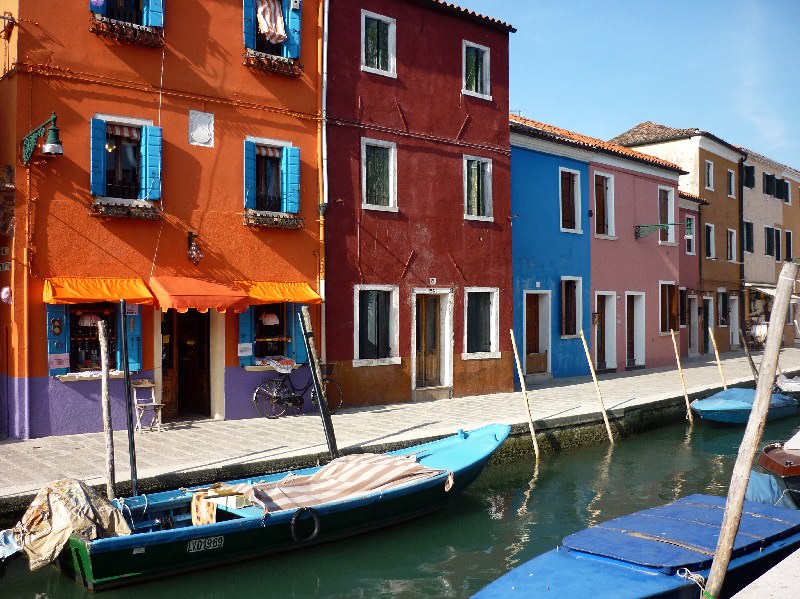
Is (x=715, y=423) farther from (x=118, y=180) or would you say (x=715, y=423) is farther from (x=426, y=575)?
(x=118, y=180)

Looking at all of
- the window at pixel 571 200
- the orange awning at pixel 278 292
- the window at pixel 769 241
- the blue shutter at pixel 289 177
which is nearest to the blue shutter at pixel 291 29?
the blue shutter at pixel 289 177

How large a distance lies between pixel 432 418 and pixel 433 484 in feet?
13.7

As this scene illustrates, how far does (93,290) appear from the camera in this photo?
1174cm

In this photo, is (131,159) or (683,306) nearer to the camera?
(131,159)

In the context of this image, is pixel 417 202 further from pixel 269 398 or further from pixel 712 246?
pixel 712 246

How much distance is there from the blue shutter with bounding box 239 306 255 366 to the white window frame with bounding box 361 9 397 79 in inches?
204

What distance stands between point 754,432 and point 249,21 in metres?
10.9

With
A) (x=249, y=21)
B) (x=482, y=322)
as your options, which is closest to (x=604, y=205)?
(x=482, y=322)

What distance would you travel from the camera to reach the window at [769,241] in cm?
3356

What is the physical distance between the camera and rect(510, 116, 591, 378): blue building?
1952 cm

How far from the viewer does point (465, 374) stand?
667 inches

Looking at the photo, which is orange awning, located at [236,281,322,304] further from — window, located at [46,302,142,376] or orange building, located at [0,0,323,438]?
window, located at [46,302,142,376]

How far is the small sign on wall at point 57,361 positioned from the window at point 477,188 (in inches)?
336

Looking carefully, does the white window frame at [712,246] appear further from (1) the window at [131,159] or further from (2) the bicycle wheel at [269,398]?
(1) the window at [131,159]
